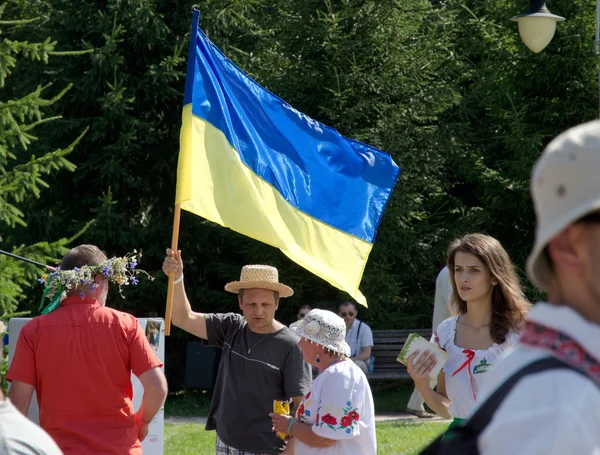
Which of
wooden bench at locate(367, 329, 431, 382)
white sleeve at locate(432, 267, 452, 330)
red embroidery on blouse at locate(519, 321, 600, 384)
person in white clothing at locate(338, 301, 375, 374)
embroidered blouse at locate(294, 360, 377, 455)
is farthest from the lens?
wooden bench at locate(367, 329, 431, 382)

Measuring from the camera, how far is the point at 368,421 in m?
5.23

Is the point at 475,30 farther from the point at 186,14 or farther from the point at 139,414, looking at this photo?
the point at 139,414

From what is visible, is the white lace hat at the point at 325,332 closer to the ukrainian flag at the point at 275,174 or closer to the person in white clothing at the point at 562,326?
the ukrainian flag at the point at 275,174

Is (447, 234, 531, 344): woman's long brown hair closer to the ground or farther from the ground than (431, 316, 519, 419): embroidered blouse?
farther from the ground

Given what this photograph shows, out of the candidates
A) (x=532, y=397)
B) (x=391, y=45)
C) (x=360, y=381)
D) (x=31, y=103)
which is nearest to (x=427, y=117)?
(x=391, y=45)

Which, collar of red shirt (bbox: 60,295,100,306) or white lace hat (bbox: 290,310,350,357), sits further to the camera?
white lace hat (bbox: 290,310,350,357)

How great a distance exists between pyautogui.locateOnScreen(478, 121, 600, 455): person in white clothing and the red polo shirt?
356 centimetres

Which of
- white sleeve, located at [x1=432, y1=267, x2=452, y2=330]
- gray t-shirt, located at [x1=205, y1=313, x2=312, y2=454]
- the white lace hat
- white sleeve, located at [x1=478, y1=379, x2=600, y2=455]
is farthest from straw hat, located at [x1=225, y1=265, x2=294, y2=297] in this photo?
white sleeve, located at [x1=432, y1=267, x2=452, y2=330]

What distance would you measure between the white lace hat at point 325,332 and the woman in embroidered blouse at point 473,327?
24.1 inches

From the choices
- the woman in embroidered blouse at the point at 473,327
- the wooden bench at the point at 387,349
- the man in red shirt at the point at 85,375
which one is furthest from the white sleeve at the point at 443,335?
the wooden bench at the point at 387,349

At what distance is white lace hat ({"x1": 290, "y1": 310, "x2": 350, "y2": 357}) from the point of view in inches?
215

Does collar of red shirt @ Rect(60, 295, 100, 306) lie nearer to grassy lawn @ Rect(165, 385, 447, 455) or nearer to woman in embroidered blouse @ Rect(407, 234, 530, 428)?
woman in embroidered blouse @ Rect(407, 234, 530, 428)

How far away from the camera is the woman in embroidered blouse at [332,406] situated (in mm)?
5113

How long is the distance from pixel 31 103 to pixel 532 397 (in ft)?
31.8
